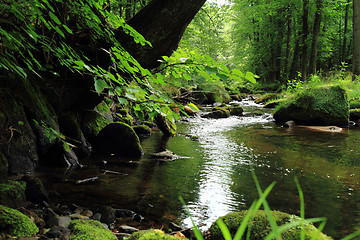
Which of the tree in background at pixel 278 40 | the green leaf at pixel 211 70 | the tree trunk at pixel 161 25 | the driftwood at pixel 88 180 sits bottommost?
the driftwood at pixel 88 180

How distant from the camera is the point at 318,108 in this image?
1020cm

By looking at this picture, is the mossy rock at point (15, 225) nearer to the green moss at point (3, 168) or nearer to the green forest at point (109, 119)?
the green forest at point (109, 119)

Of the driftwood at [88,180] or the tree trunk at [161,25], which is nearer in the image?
the tree trunk at [161,25]

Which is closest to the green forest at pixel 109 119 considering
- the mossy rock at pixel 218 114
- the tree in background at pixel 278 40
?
the mossy rock at pixel 218 114

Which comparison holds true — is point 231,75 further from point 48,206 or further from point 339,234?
point 48,206

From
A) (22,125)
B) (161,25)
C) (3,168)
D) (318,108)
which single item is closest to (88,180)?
(3,168)

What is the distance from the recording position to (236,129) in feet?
31.8

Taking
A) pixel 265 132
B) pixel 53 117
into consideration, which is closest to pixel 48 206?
pixel 53 117

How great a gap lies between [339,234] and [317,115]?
8.51 m

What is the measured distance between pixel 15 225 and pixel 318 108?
34.5 ft

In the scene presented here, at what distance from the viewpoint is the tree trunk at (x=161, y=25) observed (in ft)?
12.6

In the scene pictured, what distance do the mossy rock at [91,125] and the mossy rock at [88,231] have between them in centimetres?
391

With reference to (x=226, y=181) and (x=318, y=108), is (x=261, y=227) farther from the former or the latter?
(x=318, y=108)

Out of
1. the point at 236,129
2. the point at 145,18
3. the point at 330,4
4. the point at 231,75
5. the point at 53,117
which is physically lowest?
the point at 236,129
